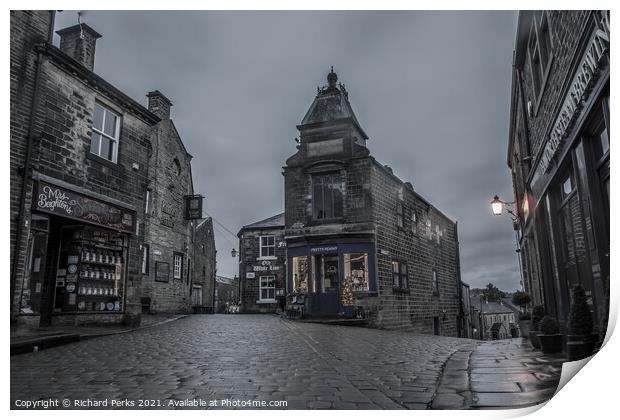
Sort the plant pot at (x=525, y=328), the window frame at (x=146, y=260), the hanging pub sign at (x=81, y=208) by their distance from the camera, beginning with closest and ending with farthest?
1. the hanging pub sign at (x=81, y=208)
2. the plant pot at (x=525, y=328)
3. the window frame at (x=146, y=260)

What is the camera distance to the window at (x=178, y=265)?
1764cm

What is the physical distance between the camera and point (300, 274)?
1498 cm

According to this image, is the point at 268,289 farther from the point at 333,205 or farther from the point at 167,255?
the point at 333,205

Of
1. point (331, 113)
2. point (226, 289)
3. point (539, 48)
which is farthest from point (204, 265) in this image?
point (226, 289)

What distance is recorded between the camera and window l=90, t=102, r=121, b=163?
7.16 meters

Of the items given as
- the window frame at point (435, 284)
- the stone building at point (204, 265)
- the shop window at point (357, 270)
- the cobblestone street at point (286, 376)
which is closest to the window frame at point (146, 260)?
the stone building at point (204, 265)

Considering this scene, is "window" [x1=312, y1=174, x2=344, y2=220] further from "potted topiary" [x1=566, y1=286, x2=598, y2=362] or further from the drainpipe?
"potted topiary" [x1=566, y1=286, x2=598, y2=362]

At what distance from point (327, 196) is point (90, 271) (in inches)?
334

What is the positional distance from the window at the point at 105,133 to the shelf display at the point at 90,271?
127 cm

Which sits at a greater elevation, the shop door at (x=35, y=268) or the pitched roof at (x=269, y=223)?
the pitched roof at (x=269, y=223)

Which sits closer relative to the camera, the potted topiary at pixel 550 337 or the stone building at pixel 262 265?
the potted topiary at pixel 550 337

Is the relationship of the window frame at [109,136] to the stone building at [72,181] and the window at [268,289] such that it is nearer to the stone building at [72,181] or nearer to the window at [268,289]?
the stone building at [72,181]

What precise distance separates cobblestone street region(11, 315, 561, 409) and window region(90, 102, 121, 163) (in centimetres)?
308

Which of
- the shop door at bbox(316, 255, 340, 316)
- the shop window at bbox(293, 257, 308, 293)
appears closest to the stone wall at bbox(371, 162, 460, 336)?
the shop door at bbox(316, 255, 340, 316)
